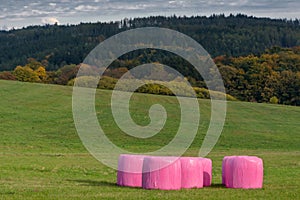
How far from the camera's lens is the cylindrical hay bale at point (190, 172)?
19469mm

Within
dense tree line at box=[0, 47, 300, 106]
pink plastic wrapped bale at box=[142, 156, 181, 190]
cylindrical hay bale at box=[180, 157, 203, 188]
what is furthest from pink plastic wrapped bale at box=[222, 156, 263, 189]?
dense tree line at box=[0, 47, 300, 106]

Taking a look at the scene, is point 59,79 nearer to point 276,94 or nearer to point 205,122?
point 276,94

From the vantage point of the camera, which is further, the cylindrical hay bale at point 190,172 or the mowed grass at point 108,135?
the cylindrical hay bale at point 190,172

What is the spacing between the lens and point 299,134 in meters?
53.9

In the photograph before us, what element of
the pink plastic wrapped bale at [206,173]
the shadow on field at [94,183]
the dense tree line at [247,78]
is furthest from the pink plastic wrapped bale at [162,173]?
the dense tree line at [247,78]

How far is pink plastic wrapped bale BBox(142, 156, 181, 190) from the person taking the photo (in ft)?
62.0

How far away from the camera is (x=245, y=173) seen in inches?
787

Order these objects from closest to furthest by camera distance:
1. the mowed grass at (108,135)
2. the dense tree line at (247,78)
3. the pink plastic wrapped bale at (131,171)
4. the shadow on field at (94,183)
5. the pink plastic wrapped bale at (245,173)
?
the mowed grass at (108,135), the pink plastic wrapped bale at (131,171), the pink plastic wrapped bale at (245,173), the shadow on field at (94,183), the dense tree line at (247,78)

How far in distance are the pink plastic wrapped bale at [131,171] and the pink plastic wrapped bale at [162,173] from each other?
0.49 m

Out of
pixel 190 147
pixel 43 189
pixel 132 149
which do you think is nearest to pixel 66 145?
pixel 132 149

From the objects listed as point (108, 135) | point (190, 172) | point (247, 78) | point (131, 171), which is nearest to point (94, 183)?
point (131, 171)

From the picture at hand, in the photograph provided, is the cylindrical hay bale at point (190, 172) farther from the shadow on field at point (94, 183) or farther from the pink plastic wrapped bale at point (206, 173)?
the shadow on field at point (94, 183)

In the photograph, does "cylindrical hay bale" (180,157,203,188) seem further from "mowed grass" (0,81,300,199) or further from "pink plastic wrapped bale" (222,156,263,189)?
"pink plastic wrapped bale" (222,156,263,189)

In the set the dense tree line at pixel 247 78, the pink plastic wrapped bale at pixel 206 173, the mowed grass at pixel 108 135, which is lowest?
the dense tree line at pixel 247 78
